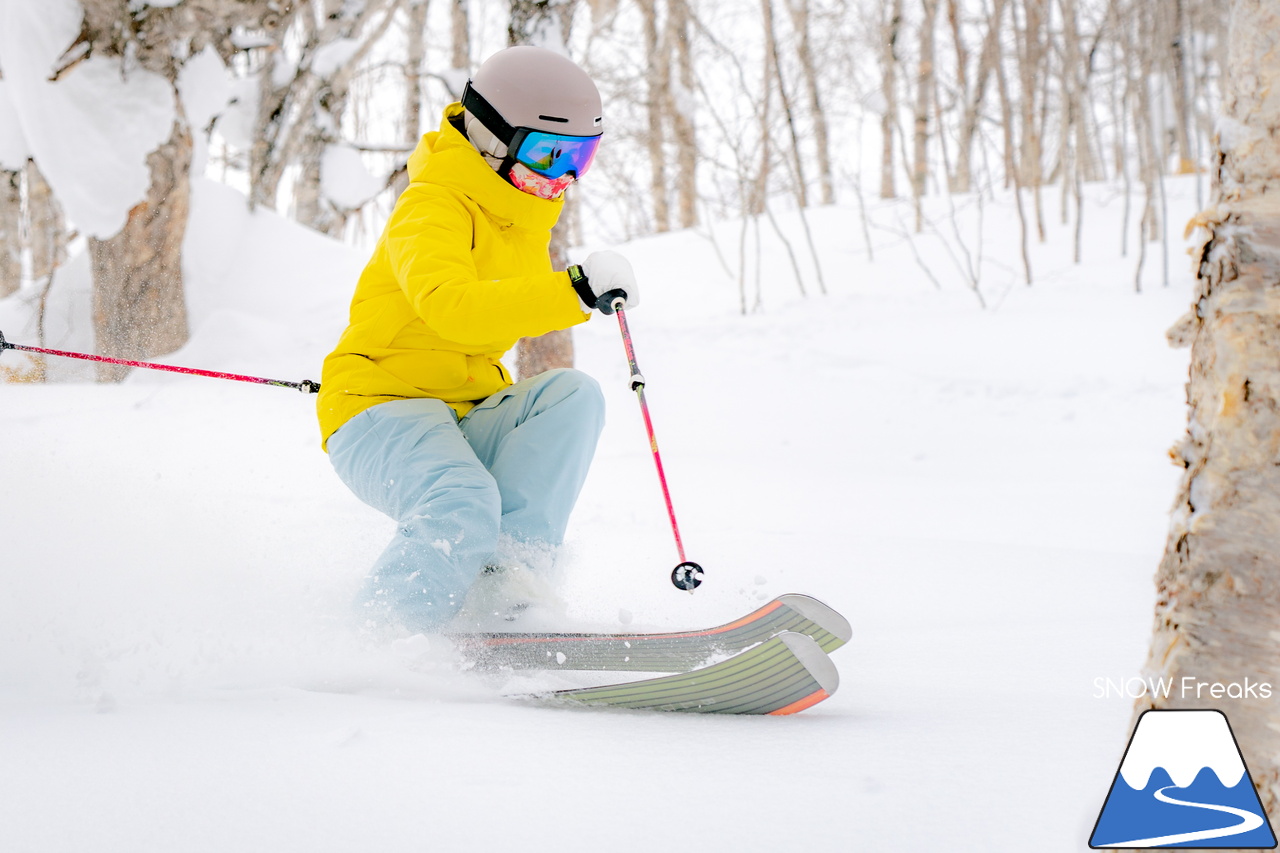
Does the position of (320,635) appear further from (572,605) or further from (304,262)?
(304,262)

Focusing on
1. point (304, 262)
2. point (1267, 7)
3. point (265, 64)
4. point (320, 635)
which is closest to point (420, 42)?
point (265, 64)

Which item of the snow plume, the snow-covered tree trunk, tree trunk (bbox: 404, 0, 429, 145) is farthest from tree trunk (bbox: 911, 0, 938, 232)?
the snow-covered tree trunk

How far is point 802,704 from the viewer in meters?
1.49

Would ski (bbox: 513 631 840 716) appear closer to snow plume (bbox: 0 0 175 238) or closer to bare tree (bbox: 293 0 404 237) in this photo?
snow plume (bbox: 0 0 175 238)

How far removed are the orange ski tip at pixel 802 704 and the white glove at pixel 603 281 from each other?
0.84 meters

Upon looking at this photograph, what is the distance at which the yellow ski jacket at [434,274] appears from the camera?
198 cm

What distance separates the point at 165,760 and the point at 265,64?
786cm

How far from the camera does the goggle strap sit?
210 cm

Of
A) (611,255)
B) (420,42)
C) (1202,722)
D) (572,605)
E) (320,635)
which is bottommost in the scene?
(572,605)

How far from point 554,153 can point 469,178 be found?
0.68 ft

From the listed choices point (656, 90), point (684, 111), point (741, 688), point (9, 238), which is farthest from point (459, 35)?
point (741, 688)

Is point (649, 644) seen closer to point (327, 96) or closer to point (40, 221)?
point (327, 96)

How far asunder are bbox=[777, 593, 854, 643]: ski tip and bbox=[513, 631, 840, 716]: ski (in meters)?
0.18

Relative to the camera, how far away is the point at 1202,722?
90 centimetres
